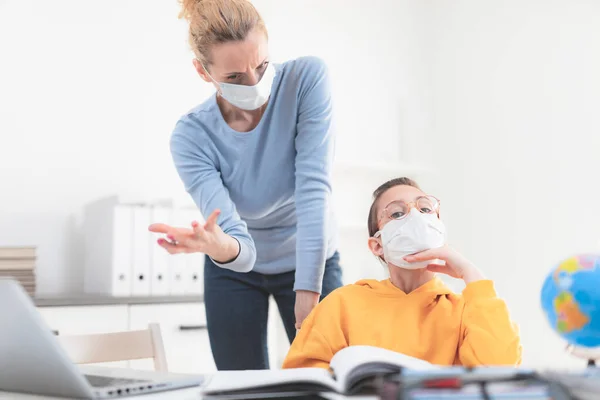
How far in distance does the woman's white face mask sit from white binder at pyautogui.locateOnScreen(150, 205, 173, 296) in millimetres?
1286

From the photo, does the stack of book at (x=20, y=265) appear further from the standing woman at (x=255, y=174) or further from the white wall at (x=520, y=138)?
the white wall at (x=520, y=138)

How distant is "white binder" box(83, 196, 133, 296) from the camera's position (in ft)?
9.04

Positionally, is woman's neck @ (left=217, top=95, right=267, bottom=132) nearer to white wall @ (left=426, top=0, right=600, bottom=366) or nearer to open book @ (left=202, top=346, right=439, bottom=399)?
open book @ (left=202, top=346, right=439, bottom=399)

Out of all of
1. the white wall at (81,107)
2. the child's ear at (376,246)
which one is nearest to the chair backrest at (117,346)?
the child's ear at (376,246)

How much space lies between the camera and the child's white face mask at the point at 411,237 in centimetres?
141

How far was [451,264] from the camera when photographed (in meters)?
1.34

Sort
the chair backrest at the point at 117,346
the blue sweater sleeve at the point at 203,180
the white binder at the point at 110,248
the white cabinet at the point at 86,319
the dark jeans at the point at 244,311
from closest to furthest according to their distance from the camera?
the chair backrest at the point at 117,346 → the blue sweater sleeve at the point at 203,180 → the dark jeans at the point at 244,311 → the white cabinet at the point at 86,319 → the white binder at the point at 110,248

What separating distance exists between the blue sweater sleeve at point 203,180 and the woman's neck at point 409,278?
0.37m

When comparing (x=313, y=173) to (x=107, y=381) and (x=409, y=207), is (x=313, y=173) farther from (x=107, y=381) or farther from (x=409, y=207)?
(x=107, y=381)

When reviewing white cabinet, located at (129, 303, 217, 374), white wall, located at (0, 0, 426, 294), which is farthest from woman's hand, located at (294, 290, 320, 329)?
white wall, located at (0, 0, 426, 294)

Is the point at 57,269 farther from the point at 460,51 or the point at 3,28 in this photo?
the point at 460,51

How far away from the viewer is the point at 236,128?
173 cm

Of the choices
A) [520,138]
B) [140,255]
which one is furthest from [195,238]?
[520,138]

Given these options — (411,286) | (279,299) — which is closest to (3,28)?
(279,299)
